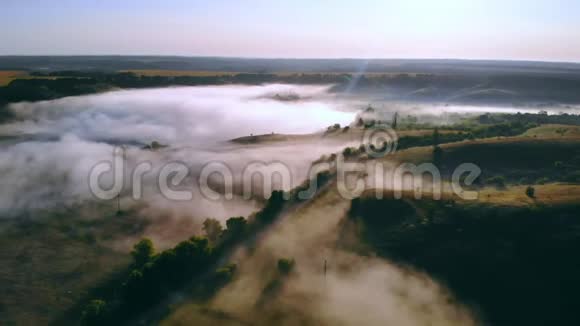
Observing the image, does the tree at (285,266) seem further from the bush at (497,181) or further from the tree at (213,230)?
the bush at (497,181)

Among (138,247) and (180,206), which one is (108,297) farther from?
(180,206)

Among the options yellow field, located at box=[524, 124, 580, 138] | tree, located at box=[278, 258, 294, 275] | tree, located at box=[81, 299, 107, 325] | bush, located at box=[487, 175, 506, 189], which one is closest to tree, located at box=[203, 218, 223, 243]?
tree, located at box=[278, 258, 294, 275]

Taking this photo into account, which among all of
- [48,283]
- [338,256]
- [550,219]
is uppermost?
[550,219]

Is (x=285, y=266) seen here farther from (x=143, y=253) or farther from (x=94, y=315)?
(x=94, y=315)

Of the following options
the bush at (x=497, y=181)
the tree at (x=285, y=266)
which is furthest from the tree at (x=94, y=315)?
the bush at (x=497, y=181)

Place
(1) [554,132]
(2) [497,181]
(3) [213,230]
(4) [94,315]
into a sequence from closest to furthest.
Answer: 1. (4) [94,315]
2. (3) [213,230]
3. (2) [497,181]
4. (1) [554,132]

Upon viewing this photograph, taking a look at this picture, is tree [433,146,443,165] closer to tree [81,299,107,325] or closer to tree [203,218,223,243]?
tree [203,218,223,243]

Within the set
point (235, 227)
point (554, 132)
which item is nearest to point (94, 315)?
point (235, 227)

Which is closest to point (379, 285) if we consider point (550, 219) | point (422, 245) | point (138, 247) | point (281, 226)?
point (422, 245)

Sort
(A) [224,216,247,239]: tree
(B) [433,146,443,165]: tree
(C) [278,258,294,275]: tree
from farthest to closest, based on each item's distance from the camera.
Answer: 1. (B) [433,146,443,165]: tree
2. (A) [224,216,247,239]: tree
3. (C) [278,258,294,275]: tree

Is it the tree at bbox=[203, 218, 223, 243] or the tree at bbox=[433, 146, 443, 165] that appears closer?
the tree at bbox=[203, 218, 223, 243]

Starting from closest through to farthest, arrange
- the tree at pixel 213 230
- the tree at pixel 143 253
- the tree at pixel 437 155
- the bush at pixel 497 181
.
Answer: the tree at pixel 143 253, the tree at pixel 213 230, the bush at pixel 497 181, the tree at pixel 437 155
